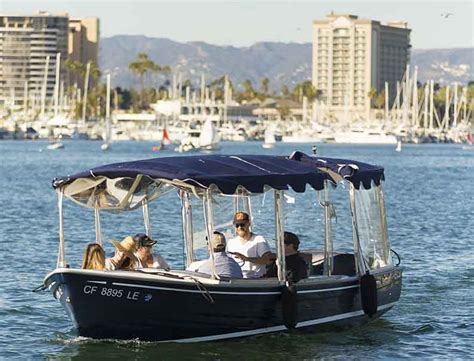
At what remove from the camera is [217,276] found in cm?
1970

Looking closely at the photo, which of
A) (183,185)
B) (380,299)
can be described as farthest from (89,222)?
(183,185)

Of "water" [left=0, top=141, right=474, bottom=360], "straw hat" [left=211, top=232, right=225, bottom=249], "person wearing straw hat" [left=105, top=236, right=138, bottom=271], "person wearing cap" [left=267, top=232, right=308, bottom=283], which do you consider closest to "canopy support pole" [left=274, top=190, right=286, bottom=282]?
"person wearing cap" [left=267, top=232, right=308, bottom=283]

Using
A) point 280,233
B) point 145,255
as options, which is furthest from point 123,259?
point 280,233

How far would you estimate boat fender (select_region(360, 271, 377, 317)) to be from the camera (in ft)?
73.3

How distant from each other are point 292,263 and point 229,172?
193 centimetres

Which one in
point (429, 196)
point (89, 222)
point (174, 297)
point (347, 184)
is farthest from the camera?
point (429, 196)

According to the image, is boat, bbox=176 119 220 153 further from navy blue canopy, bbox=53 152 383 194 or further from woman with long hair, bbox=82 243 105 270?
woman with long hair, bbox=82 243 105 270

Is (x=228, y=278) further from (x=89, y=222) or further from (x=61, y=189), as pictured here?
(x=89, y=222)

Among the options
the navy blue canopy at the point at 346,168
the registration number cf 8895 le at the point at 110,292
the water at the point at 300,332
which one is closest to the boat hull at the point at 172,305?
the registration number cf 8895 le at the point at 110,292

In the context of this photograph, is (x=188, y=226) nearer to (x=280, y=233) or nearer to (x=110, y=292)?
(x=280, y=233)

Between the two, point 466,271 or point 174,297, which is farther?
point 466,271

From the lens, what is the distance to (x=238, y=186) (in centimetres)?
1984

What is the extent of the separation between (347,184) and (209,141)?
112 m

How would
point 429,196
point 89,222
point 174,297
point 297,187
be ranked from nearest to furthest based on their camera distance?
point 174,297 < point 297,187 < point 89,222 < point 429,196
